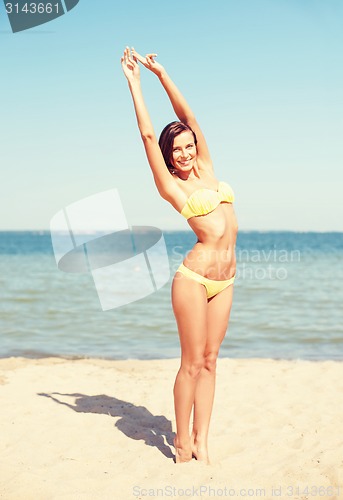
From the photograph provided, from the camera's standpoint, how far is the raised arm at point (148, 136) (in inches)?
146

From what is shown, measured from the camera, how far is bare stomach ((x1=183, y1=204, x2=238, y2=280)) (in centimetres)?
382

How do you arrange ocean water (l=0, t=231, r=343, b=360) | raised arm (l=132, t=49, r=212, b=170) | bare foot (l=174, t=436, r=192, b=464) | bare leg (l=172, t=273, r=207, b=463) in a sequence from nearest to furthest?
bare leg (l=172, t=273, r=207, b=463), bare foot (l=174, t=436, r=192, b=464), raised arm (l=132, t=49, r=212, b=170), ocean water (l=0, t=231, r=343, b=360)

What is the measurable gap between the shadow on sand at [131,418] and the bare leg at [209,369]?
1.10ft

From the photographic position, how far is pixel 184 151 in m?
3.90

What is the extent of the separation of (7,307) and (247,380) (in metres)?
8.46

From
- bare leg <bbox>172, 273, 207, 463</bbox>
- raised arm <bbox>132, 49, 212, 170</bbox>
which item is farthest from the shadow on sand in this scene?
raised arm <bbox>132, 49, 212, 170</bbox>

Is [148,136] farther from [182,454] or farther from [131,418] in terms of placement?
[131,418]

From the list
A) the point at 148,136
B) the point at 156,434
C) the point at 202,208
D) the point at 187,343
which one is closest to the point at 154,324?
the point at 156,434

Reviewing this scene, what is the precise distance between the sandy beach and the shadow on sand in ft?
0.03

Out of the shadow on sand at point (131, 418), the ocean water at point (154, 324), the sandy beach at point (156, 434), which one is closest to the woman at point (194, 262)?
the sandy beach at point (156, 434)

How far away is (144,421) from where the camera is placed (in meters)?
5.20

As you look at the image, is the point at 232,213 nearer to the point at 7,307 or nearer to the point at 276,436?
the point at 276,436

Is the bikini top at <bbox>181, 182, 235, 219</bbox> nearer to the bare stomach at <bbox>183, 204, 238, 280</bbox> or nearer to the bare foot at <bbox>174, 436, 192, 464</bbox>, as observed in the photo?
the bare stomach at <bbox>183, 204, 238, 280</bbox>

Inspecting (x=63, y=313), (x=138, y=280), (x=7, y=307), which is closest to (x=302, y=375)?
(x=63, y=313)
